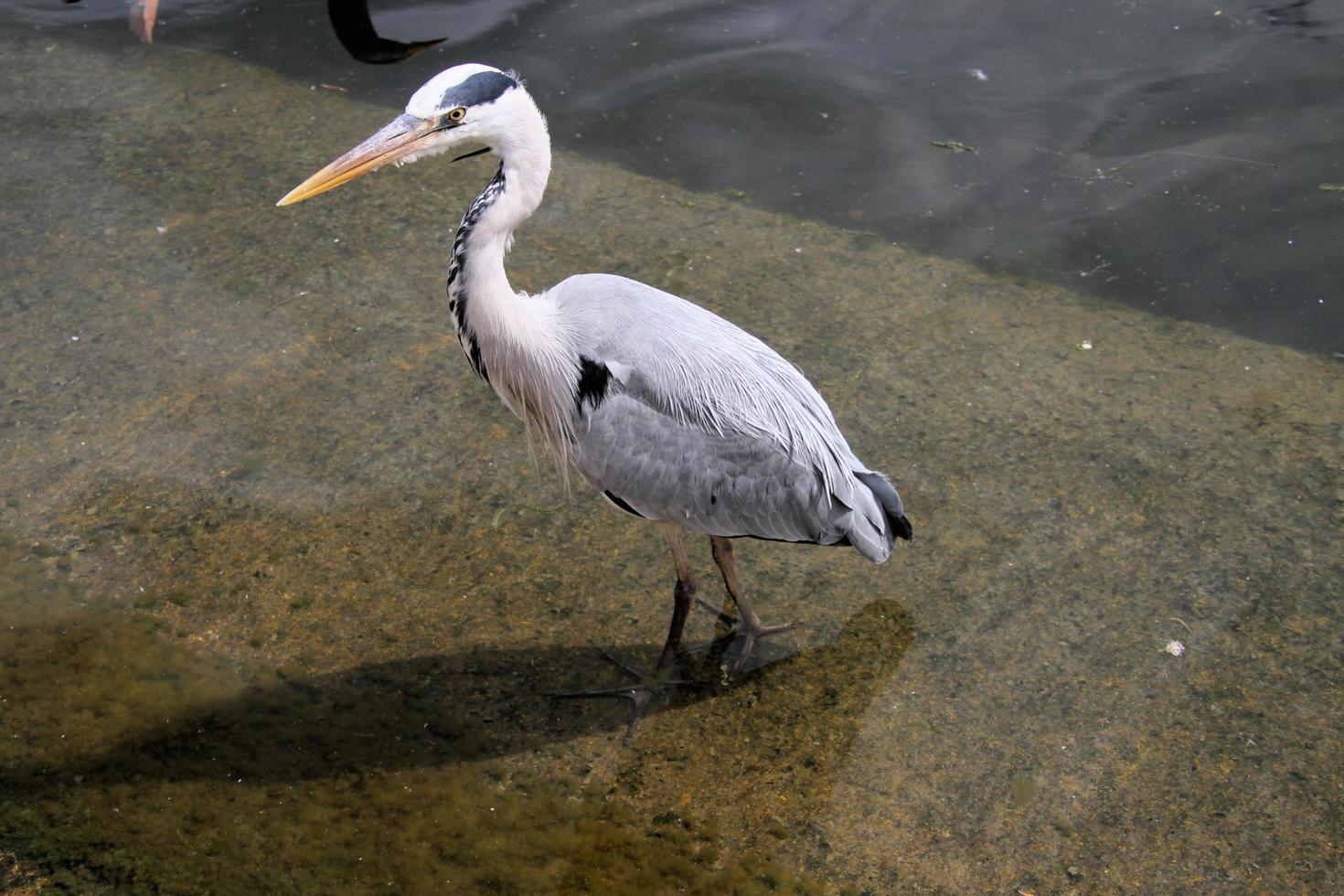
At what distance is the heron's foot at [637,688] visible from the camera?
3.62 metres

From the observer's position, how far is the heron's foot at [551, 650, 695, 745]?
3617 mm

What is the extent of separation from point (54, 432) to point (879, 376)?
3281 millimetres

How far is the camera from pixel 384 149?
3199mm

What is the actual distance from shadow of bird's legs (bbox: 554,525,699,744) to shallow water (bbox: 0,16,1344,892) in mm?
54

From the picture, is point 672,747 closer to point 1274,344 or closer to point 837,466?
point 837,466

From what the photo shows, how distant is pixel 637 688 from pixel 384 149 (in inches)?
71.7

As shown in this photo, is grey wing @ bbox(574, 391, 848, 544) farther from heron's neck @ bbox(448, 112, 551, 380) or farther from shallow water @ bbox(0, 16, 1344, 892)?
shallow water @ bbox(0, 16, 1344, 892)

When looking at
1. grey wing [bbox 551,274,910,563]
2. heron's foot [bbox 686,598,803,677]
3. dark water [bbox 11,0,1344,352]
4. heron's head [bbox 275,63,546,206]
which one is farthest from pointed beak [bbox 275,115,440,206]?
dark water [bbox 11,0,1344,352]

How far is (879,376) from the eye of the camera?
4.75m

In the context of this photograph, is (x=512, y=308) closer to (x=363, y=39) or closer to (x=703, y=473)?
(x=703, y=473)

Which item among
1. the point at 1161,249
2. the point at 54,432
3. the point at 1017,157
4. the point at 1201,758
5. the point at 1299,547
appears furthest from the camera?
the point at 1017,157

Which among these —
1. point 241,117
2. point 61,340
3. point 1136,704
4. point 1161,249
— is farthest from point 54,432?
point 1161,249

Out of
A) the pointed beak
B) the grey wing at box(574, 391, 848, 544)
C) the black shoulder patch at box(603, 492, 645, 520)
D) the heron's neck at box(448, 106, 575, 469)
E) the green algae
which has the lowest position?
the green algae

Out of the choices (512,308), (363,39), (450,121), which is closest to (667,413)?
(512,308)
